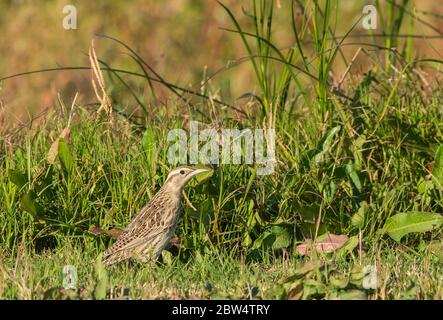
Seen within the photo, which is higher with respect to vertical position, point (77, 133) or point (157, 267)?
point (77, 133)

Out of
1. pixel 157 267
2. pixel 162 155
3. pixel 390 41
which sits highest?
pixel 390 41

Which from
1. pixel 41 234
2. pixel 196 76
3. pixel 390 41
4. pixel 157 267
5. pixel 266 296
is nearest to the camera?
pixel 266 296

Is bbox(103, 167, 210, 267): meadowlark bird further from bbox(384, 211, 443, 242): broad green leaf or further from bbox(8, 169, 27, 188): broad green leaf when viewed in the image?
bbox(384, 211, 443, 242): broad green leaf

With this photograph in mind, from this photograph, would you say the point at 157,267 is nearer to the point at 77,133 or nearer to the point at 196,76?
the point at 77,133

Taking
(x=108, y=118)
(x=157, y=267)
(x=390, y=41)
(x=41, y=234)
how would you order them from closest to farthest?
1. (x=157, y=267)
2. (x=41, y=234)
3. (x=108, y=118)
4. (x=390, y=41)

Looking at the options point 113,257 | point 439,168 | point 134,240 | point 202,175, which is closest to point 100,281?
point 113,257

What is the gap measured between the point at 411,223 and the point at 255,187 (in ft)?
3.53

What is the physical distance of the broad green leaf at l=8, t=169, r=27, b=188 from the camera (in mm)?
7059

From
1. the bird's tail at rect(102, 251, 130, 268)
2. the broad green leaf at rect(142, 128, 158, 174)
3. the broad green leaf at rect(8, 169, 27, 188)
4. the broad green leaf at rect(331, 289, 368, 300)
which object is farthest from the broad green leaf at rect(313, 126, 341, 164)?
the broad green leaf at rect(8, 169, 27, 188)

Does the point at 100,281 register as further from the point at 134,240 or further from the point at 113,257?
the point at 134,240

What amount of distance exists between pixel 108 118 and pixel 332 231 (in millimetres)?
1767

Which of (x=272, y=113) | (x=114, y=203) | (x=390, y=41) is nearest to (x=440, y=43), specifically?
(x=390, y=41)

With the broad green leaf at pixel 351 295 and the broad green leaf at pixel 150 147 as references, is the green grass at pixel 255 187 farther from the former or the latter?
the broad green leaf at pixel 351 295

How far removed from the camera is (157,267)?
658 centimetres
